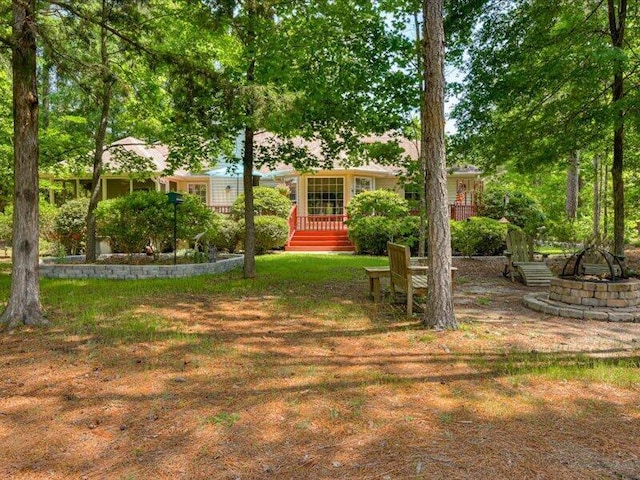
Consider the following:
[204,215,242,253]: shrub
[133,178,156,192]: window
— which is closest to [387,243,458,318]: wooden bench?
[204,215,242,253]: shrub

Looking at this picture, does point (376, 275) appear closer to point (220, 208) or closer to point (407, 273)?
point (407, 273)

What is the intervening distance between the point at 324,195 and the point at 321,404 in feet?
56.1

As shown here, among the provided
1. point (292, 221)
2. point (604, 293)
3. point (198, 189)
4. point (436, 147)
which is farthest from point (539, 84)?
point (198, 189)

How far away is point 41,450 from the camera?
2.65m

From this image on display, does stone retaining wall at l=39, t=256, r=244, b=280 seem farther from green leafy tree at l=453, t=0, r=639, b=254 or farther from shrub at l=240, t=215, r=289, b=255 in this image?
green leafy tree at l=453, t=0, r=639, b=254

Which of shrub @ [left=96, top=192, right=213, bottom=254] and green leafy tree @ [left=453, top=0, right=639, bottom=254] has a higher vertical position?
green leafy tree @ [left=453, top=0, right=639, bottom=254]

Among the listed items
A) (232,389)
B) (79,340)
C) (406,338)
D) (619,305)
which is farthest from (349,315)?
(619,305)

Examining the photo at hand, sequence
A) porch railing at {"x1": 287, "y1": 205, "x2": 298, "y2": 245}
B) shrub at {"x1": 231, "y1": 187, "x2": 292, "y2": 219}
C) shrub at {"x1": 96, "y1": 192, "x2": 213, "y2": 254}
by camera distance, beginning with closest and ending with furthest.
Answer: shrub at {"x1": 96, "y1": 192, "x2": 213, "y2": 254} < shrub at {"x1": 231, "y1": 187, "x2": 292, "y2": 219} < porch railing at {"x1": 287, "y1": 205, "x2": 298, "y2": 245}

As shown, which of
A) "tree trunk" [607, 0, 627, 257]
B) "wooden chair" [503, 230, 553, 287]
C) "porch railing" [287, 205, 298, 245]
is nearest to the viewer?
"wooden chair" [503, 230, 553, 287]

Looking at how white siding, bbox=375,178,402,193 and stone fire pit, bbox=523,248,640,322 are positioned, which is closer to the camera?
stone fire pit, bbox=523,248,640,322

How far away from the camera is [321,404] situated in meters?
3.30

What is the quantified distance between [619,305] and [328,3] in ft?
23.7

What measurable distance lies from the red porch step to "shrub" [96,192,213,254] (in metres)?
6.50

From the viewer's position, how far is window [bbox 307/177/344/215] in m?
20.0
